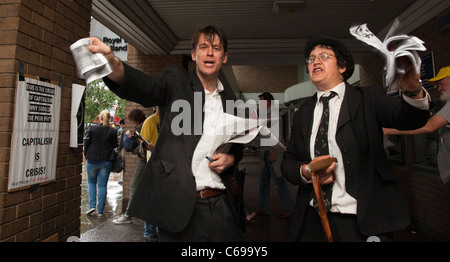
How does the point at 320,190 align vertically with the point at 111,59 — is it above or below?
below

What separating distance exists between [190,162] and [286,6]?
3.72m

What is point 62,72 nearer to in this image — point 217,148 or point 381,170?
point 217,148

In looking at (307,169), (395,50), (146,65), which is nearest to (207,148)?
(307,169)

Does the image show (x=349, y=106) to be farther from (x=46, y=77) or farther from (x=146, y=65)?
(x=146, y=65)

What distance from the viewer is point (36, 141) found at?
226 cm

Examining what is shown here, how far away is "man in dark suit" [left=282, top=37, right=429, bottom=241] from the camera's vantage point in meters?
1.38

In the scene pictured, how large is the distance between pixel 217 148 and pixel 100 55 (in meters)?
0.85

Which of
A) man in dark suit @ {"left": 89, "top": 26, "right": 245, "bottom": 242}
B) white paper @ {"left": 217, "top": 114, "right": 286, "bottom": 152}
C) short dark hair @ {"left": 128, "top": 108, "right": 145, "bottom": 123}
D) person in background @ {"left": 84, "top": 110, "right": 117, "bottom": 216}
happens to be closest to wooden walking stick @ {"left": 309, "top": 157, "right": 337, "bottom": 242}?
white paper @ {"left": 217, "top": 114, "right": 286, "bottom": 152}

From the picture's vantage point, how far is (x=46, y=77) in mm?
2389

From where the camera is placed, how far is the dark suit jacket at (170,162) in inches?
55.6

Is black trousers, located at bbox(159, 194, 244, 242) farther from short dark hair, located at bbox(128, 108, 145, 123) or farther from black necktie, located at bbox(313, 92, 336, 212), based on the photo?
short dark hair, located at bbox(128, 108, 145, 123)

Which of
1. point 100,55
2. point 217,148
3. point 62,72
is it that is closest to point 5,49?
point 62,72

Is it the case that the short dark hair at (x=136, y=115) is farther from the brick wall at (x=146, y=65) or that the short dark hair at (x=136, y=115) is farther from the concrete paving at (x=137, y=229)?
the concrete paving at (x=137, y=229)

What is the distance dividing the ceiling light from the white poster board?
135 inches
